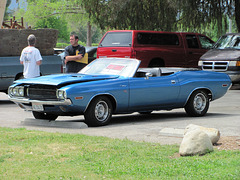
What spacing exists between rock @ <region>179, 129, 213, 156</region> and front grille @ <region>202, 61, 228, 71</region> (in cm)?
1378

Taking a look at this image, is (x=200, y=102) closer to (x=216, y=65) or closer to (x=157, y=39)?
(x=216, y=65)

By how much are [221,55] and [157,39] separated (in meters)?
2.56

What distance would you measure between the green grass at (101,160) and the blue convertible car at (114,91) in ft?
5.64

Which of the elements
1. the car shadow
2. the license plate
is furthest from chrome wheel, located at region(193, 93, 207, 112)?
the license plate

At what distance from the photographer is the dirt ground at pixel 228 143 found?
778cm

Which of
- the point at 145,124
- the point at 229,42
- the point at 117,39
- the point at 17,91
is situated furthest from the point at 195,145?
the point at 229,42

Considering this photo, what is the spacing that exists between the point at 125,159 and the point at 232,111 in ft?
23.9

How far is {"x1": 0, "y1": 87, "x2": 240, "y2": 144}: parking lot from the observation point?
914cm

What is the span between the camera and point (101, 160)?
6.78 metres

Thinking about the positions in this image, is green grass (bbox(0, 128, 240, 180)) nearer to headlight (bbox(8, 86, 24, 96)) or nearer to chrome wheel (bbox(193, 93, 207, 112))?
headlight (bbox(8, 86, 24, 96))

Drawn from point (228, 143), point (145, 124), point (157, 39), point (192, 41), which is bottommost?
point (145, 124)

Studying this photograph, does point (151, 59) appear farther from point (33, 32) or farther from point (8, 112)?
point (8, 112)

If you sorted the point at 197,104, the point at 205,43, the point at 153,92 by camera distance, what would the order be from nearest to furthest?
the point at 153,92 < the point at 197,104 < the point at 205,43

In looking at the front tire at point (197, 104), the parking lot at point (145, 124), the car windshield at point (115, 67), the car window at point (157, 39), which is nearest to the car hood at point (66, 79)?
the car windshield at point (115, 67)
